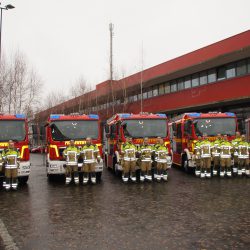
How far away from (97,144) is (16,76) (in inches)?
822

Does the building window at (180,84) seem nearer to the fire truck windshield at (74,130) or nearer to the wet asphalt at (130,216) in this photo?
the fire truck windshield at (74,130)

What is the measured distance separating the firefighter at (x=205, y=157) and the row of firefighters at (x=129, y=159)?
Result: 1.60m

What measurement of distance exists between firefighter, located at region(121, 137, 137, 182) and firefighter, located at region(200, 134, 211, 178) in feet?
9.51

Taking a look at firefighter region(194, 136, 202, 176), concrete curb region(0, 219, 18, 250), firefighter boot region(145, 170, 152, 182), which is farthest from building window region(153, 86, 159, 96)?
concrete curb region(0, 219, 18, 250)

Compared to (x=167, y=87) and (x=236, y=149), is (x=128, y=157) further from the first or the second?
(x=167, y=87)

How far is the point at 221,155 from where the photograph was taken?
1391 cm

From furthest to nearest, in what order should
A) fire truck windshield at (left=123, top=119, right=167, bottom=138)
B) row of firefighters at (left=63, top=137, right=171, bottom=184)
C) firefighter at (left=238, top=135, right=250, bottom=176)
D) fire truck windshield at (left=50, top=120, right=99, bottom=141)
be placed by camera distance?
firefighter at (left=238, top=135, right=250, bottom=176)
fire truck windshield at (left=123, top=119, right=167, bottom=138)
fire truck windshield at (left=50, top=120, right=99, bottom=141)
row of firefighters at (left=63, top=137, right=171, bottom=184)

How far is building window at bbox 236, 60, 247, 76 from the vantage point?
23734 mm

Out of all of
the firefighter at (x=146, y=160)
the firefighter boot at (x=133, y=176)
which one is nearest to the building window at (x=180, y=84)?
the firefighter at (x=146, y=160)

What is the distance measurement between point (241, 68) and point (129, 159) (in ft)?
48.5

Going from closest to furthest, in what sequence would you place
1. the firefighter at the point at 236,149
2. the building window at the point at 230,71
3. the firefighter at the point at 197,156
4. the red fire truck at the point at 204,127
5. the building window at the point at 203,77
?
the firefighter at the point at 197,156
the firefighter at the point at 236,149
the red fire truck at the point at 204,127
the building window at the point at 230,71
the building window at the point at 203,77

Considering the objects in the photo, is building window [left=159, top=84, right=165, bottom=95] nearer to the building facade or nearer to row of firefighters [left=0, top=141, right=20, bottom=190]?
the building facade

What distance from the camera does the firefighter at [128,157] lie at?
12.8 m

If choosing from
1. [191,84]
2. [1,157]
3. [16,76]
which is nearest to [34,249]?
[1,157]
